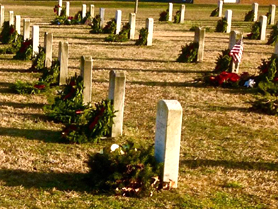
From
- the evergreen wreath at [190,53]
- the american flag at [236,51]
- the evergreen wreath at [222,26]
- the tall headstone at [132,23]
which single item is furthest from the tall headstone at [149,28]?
the evergreen wreath at [222,26]

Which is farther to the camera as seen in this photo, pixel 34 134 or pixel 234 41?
pixel 234 41

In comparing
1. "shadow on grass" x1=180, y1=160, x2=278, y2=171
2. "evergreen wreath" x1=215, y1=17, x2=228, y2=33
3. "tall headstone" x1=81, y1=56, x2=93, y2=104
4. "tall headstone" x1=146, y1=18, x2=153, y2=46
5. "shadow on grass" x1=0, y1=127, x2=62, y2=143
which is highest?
"evergreen wreath" x1=215, y1=17, x2=228, y2=33

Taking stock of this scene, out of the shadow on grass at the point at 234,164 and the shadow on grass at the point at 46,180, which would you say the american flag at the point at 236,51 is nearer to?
the shadow on grass at the point at 234,164

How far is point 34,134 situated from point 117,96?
1.61m

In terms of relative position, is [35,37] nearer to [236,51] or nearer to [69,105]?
[236,51]

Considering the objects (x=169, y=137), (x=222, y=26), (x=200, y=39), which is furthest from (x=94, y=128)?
(x=222, y=26)

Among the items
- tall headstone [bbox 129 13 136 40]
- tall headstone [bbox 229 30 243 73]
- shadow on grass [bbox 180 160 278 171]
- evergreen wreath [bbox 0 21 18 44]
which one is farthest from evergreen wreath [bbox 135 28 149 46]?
shadow on grass [bbox 180 160 278 171]

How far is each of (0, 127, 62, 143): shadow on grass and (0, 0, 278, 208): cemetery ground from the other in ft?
0.05

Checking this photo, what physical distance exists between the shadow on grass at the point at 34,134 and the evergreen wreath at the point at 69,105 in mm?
442

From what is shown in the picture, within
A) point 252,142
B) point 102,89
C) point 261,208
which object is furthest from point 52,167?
point 102,89

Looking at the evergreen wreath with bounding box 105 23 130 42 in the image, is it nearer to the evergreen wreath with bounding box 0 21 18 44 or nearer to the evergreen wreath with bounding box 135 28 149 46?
the evergreen wreath with bounding box 135 28 149 46

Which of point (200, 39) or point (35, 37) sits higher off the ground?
point (200, 39)

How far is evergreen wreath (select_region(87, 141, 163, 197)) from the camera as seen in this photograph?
22.9 ft

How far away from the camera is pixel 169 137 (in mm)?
7117
